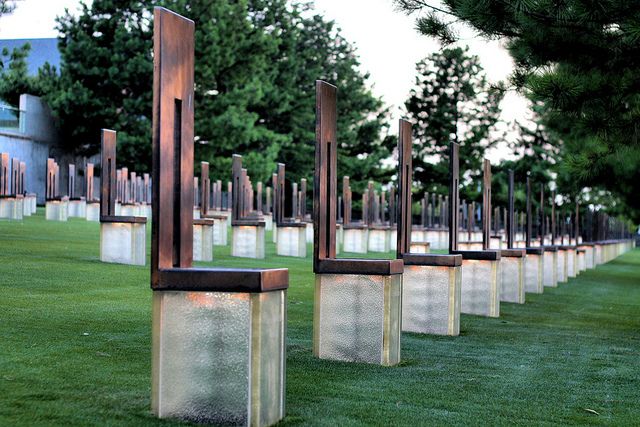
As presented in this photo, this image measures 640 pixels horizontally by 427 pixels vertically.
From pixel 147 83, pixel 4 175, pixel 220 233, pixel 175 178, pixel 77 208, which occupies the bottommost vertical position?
pixel 220 233

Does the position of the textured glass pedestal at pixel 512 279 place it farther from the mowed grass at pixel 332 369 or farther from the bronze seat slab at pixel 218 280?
the bronze seat slab at pixel 218 280

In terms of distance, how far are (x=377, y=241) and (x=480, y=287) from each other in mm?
17081

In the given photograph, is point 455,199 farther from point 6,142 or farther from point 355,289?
point 6,142

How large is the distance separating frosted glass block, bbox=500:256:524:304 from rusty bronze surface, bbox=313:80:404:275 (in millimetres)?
7653

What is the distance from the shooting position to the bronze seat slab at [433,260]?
994 cm

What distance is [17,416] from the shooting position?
16.3ft

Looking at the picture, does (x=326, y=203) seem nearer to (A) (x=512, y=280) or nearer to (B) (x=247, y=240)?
(A) (x=512, y=280)

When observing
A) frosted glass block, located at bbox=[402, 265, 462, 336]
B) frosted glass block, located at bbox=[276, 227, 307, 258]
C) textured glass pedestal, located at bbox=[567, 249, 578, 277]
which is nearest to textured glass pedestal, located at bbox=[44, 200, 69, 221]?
frosted glass block, located at bbox=[276, 227, 307, 258]

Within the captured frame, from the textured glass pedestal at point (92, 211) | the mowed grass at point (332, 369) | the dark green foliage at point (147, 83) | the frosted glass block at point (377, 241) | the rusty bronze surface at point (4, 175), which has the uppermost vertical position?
the dark green foliage at point (147, 83)

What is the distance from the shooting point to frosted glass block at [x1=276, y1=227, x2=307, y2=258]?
22281 millimetres

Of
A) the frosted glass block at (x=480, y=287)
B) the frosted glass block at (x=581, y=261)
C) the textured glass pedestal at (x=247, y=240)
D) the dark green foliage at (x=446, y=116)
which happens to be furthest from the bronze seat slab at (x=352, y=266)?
the dark green foliage at (x=446, y=116)

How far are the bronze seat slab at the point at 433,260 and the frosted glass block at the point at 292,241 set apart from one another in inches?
482

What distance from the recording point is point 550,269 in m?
20.6

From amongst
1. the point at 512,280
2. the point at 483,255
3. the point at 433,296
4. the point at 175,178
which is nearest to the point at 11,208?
the point at 512,280
